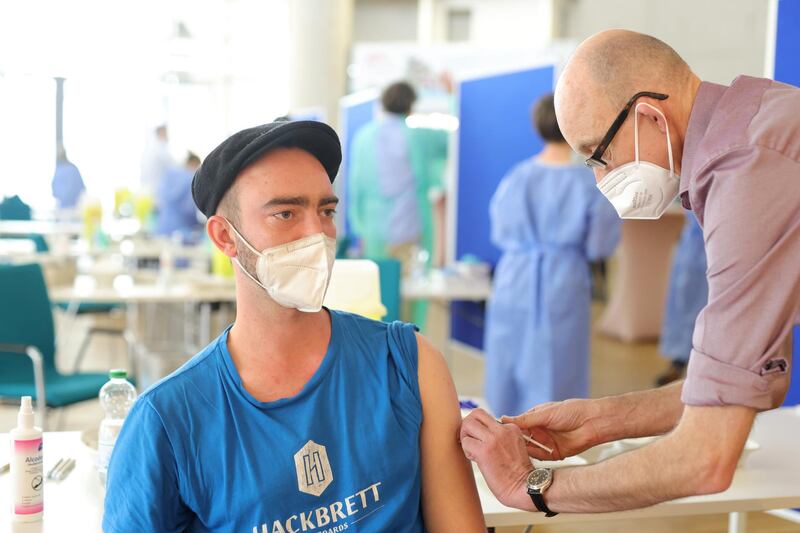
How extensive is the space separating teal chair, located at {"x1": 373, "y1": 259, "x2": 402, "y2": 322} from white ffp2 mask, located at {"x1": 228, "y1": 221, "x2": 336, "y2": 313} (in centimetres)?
181

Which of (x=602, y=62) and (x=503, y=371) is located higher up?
(x=602, y=62)

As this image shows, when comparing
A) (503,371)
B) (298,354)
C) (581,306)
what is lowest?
(503,371)

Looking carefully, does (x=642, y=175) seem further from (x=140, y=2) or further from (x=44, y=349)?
(x=140, y=2)

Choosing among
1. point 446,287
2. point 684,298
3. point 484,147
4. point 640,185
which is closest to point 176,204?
point 484,147

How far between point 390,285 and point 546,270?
2.40ft

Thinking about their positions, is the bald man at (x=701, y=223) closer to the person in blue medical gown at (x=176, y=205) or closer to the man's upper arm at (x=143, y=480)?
the man's upper arm at (x=143, y=480)

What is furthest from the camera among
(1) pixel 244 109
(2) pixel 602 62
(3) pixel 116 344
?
(1) pixel 244 109

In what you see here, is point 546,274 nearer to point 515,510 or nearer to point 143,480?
point 515,510

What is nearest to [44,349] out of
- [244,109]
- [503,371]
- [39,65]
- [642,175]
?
[503,371]

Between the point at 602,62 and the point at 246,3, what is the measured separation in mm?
12502

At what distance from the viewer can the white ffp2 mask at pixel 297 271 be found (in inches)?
57.9

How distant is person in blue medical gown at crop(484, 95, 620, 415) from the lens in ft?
11.8

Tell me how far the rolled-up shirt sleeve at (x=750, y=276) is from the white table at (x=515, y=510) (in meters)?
0.51

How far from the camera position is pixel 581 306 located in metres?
3.78
